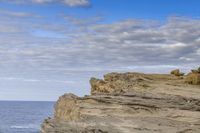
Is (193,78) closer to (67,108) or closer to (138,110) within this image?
(138,110)

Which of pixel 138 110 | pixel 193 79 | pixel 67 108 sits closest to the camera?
pixel 138 110

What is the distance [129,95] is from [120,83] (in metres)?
3.82

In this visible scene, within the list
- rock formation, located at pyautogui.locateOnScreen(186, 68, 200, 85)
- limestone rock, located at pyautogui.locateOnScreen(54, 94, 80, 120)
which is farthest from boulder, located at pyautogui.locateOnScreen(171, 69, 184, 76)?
limestone rock, located at pyautogui.locateOnScreen(54, 94, 80, 120)

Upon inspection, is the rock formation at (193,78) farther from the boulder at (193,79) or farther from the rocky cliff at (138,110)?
the rocky cliff at (138,110)

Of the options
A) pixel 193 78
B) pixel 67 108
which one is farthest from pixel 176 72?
pixel 67 108

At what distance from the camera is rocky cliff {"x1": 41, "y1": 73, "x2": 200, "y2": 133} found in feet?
87.2

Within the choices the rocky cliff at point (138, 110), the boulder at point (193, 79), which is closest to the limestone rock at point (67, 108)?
the rocky cliff at point (138, 110)

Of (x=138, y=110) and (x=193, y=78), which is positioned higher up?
(x=193, y=78)

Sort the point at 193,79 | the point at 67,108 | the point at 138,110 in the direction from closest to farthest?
the point at 138,110 → the point at 193,79 → the point at 67,108

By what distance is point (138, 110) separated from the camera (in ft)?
91.6

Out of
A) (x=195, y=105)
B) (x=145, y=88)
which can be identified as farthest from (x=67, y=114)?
(x=195, y=105)

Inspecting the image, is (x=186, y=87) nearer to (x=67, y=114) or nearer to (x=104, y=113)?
(x=104, y=113)

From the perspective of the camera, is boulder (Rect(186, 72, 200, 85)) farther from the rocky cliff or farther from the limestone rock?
the limestone rock

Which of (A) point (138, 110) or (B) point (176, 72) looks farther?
(B) point (176, 72)
